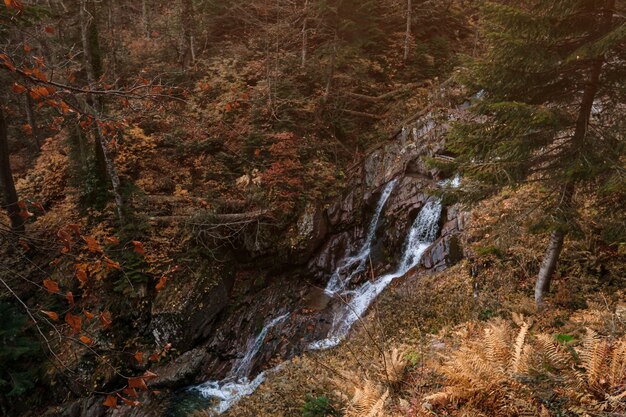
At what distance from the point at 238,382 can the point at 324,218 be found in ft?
20.6

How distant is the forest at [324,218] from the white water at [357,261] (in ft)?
0.27

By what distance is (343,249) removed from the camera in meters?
13.3

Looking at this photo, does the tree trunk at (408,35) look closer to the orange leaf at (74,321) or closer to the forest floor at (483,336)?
the forest floor at (483,336)

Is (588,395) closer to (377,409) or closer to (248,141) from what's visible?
(377,409)

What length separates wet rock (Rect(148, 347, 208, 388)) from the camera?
37.0ft

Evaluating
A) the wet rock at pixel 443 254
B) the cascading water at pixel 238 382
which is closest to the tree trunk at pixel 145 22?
the cascading water at pixel 238 382

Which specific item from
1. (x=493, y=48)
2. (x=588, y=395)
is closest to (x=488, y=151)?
(x=493, y=48)

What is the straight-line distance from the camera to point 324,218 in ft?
45.3

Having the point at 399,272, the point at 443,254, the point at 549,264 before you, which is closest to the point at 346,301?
the point at 399,272

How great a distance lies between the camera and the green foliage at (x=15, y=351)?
429 inches

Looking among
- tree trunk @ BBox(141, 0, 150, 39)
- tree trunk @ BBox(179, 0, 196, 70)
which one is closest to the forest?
tree trunk @ BBox(179, 0, 196, 70)

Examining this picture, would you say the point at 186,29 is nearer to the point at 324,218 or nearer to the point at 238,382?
the point at 324,218

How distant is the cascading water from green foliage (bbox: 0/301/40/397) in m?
5.29

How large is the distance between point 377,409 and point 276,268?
33.2 feet
